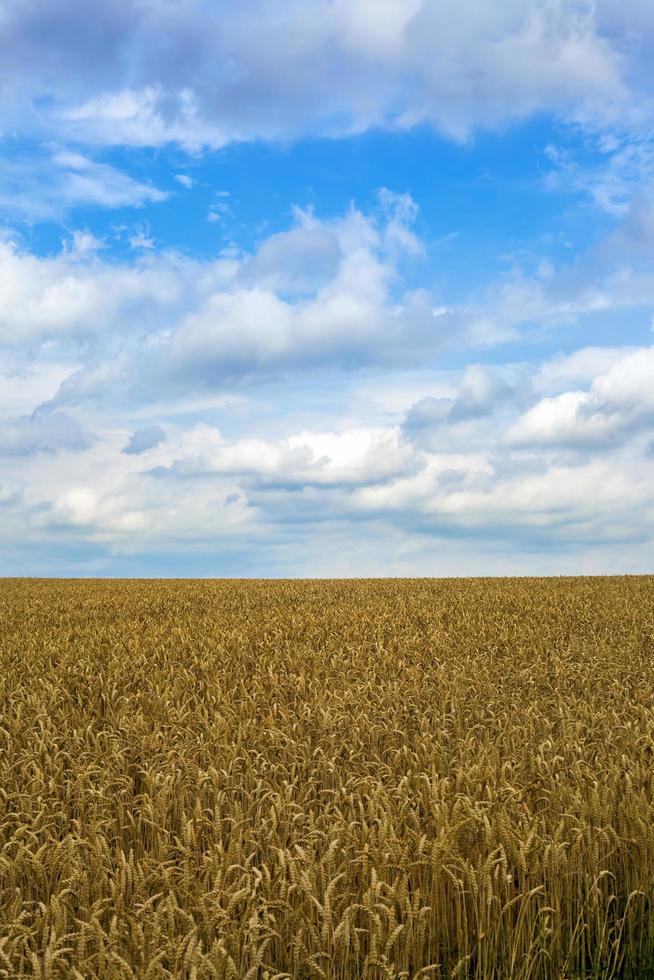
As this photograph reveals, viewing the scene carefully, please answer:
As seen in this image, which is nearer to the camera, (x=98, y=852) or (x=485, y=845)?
(x=98, y=852)

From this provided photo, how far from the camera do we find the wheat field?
141 inches

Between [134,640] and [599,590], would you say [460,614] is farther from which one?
[599,590]

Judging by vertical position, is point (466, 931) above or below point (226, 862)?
below

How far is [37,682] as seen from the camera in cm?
918

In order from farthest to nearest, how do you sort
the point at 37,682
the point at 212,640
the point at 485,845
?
1. the point at 212,640
2. the point at 37,682
3. the point at 485,845

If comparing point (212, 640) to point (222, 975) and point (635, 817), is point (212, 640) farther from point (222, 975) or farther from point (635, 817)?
point (222, 975)

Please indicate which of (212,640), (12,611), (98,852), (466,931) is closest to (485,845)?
(466,931)

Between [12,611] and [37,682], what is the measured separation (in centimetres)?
915

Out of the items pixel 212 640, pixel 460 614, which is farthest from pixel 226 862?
pixel 460 614

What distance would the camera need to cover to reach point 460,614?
51.8 feet

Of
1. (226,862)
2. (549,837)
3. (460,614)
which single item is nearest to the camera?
(226,862)

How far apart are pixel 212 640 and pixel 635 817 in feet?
25.6

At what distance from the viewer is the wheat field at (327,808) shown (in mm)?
3584

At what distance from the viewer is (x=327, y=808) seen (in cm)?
469
